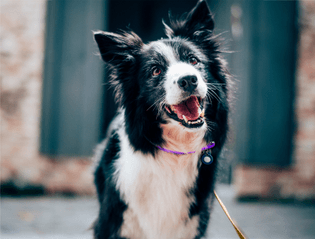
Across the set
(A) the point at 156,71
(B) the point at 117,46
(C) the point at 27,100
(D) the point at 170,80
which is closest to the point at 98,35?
(B) the point at 117,46

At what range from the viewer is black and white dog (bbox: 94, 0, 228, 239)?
1.80 meters

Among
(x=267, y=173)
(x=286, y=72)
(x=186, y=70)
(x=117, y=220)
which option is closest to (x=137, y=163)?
(x=117, y=220)

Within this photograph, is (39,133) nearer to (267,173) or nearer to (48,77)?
(48,77)

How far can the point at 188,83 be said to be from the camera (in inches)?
62.3

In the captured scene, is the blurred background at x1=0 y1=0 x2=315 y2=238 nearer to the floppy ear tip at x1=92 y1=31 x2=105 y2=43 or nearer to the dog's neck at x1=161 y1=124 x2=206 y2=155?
the dog's neck at x1=161 y1=124 x2=206 y2=155

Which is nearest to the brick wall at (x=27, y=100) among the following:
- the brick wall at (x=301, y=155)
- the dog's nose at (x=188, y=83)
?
the brick wall at (x=301, y=155)

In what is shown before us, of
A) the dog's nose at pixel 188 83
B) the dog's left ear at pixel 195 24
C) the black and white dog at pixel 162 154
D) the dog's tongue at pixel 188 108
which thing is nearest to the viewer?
the dog's nose at pixel 188 83

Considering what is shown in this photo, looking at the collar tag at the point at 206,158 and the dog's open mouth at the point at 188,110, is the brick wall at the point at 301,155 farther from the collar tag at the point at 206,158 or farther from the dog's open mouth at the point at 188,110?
the dog's open mouth at the point at 188,110

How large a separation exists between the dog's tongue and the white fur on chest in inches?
11.6

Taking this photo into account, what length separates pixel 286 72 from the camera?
4297 mm

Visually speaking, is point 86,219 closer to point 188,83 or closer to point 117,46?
point 117,46

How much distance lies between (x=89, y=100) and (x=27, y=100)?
0.94 meters

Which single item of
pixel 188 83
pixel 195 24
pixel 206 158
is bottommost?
pixel 206 158

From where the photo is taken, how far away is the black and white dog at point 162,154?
1.80 meters
